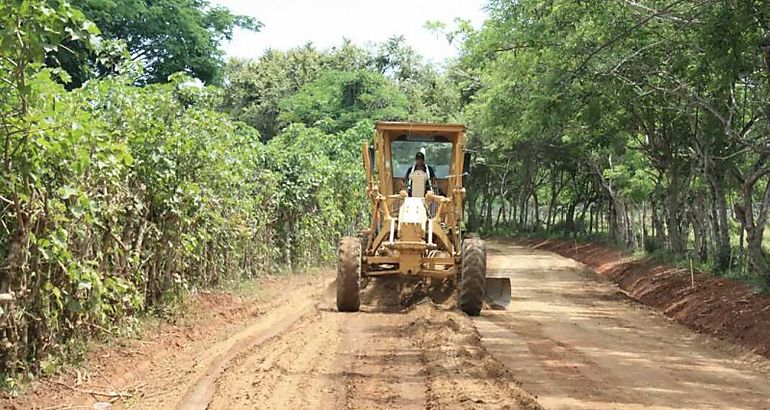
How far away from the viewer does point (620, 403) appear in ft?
25.3

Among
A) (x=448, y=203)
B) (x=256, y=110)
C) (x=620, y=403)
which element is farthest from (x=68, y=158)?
(x=256, y=110)

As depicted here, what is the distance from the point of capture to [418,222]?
13578 mm

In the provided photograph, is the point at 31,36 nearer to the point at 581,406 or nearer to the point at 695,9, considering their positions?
the point at 581,406

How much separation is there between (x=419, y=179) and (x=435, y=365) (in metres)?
6.56

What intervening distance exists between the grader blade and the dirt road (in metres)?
0.34

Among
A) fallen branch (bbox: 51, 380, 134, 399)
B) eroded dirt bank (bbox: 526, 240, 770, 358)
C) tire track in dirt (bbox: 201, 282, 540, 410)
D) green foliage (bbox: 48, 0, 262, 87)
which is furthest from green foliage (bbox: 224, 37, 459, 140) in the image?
fallen branch (bbox: 51, 380, 134, 399)

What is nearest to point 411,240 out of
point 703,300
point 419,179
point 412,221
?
point 412,221

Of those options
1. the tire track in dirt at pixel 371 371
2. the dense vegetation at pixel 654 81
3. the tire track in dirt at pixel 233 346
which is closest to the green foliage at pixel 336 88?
the dense vegetation at pixel 654 81

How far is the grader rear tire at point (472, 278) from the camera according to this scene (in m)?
13.4

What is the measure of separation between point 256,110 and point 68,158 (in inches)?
1558

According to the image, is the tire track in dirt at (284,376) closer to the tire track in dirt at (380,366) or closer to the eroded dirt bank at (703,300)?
the tire track in dirt at (380,366)

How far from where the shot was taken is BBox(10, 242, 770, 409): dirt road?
7.64 m

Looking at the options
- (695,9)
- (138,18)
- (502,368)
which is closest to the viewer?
(502,368)

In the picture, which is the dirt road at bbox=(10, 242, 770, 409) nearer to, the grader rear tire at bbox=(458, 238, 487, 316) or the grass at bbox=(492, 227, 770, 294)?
the grader rear tire at bbox=(458, 238, 487, 316)
